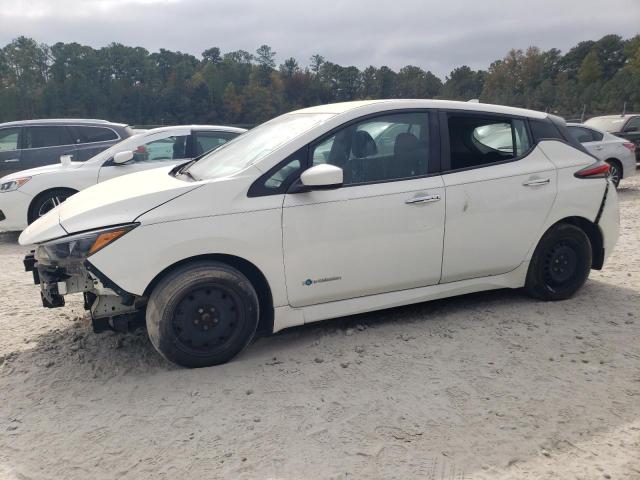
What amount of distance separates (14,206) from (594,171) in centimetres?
720

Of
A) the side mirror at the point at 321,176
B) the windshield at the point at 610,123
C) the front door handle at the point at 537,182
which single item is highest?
the side mirror at the point at 321,176

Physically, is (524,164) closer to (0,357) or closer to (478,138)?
(478,138)

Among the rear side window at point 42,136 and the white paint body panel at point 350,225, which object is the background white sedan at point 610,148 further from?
the rear side window at point 42,136

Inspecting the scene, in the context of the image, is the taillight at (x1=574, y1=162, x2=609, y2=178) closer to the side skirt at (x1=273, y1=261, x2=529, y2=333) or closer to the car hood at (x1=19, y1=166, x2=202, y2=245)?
the side skirt at (x1=273, y1=261, x2=529, y2=333)

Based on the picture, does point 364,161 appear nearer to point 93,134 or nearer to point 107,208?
point 107,208

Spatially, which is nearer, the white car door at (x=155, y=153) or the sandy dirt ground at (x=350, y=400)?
the sandy dirt ground at (x=350, y=400)

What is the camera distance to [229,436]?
286cm

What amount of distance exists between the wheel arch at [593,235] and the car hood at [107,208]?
10.3 ft

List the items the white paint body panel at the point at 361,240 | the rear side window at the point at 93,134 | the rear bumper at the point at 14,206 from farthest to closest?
the rear side window at the point at 93,134 → the rear bumper at the point at 14,206 → the white paint body panel at the point at 361,240

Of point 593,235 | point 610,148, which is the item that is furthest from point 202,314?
point 610,148

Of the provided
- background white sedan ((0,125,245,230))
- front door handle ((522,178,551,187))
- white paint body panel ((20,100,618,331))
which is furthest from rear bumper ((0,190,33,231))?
front door handle ((522,178,551,187))

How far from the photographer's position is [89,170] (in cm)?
789

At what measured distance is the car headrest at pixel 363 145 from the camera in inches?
156

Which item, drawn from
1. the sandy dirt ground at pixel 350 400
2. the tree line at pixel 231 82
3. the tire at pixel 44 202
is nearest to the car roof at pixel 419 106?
the sandy dirt ground at pixel 350 400
